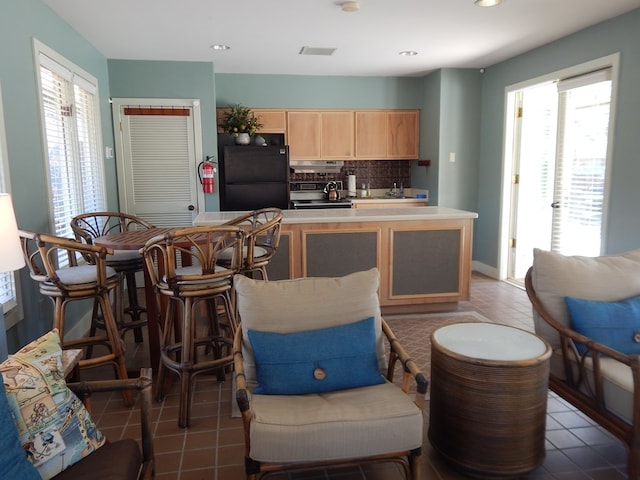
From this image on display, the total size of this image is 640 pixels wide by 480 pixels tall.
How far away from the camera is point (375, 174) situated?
6.80 m

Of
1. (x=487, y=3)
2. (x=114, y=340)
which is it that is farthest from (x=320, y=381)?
(x=487, y=3)

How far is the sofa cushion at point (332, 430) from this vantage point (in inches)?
65.1

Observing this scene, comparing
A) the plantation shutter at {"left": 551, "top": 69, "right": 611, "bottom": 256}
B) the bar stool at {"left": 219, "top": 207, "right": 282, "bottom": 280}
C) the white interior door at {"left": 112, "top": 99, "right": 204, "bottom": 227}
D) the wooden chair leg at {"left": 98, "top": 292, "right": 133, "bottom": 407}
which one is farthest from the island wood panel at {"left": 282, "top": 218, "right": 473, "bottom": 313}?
the white interior door at {"left": 112, "top": 99, "right": 204, "bottom": 227}

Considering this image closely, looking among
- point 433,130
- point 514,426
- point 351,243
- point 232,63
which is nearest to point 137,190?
point 232,63

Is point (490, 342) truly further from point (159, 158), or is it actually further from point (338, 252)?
point (159, 158)

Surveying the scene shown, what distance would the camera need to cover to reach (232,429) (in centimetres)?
243

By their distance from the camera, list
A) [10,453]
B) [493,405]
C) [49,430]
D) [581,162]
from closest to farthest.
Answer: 1. [10,453]
2. [49,430]
3. [493,405]
4. [581,162]

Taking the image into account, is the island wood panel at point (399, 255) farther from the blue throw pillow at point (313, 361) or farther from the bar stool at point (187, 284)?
the blue throw pillow at point (313, 361)

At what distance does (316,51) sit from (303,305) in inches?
142

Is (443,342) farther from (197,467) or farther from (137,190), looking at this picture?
(137,190)

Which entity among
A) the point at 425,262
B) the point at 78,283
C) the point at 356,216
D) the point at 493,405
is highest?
the point at 356,216

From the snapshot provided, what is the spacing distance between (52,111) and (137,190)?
1926mm

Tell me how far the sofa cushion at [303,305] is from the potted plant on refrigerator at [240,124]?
13.0 feet

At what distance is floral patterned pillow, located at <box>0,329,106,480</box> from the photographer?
1.32 meters
